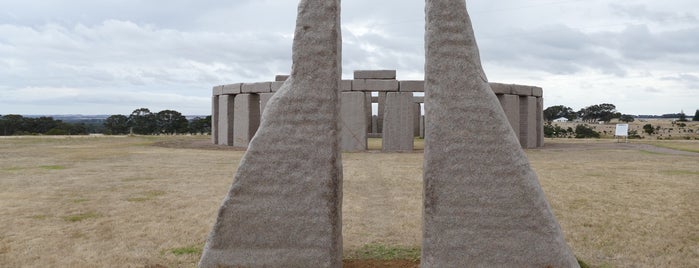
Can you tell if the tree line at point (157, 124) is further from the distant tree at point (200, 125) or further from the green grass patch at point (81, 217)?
the green grass patch at point (81, 217)

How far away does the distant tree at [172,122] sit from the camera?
4438cm

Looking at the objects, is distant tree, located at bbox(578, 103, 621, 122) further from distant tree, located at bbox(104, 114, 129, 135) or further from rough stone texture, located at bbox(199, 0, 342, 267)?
rough stone texture, located at bbox(199, 0, 342, 267)

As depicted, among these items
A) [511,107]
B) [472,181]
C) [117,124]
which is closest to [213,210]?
[472,181]

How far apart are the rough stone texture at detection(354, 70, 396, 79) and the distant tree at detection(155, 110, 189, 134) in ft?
78.3

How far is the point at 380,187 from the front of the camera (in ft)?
33.6

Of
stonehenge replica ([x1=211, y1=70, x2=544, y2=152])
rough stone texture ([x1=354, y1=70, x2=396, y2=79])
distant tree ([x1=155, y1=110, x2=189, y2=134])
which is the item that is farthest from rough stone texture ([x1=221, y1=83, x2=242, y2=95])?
distant tree ([x1=155, y1=110, x2=189, y2=134])

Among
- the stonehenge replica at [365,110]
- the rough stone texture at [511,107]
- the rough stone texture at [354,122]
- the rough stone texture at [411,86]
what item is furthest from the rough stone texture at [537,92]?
the rough stone texture at [354,122]

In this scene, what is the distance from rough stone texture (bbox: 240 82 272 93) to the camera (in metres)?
19.6

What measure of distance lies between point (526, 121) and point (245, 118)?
1132cm

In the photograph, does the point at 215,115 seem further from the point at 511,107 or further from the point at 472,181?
the point at 472,181

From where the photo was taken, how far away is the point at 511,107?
66.2 feet

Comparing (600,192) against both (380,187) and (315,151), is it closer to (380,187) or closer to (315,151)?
(380,187)

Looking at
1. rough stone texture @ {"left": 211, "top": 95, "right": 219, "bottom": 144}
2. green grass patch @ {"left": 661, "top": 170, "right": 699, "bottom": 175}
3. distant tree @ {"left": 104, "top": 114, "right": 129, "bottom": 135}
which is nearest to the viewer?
green grass patch @ {"left": 661, "top": 170, "right": 699, "bottom": 175}

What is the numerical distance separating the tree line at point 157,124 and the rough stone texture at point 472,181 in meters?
41.8
